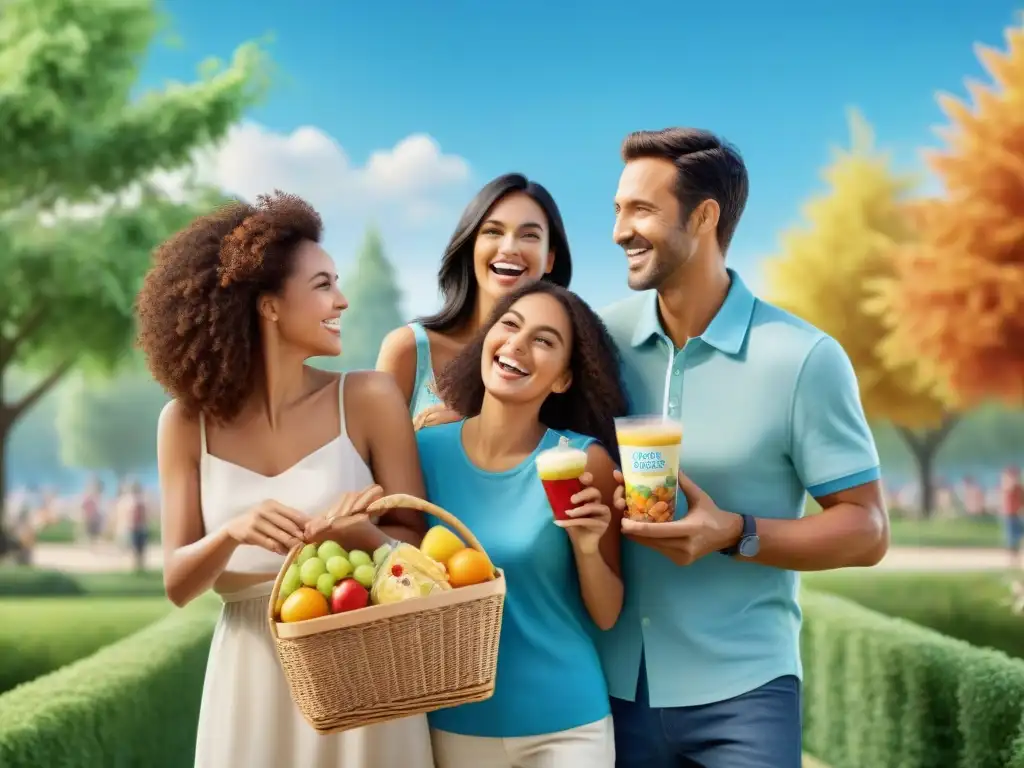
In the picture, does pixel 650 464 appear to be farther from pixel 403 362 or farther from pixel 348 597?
pixel 403 362

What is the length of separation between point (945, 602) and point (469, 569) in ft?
39.3

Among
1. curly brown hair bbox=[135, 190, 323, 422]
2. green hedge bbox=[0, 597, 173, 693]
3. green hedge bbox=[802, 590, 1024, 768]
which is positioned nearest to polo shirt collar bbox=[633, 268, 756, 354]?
curly brown hair bbox=[135, 190, 323, 422]

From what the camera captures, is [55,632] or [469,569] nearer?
[469,569]

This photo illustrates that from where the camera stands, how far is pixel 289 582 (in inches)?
99.8

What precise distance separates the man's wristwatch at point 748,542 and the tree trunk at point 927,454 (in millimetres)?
25957

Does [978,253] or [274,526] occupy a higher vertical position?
[978,253]

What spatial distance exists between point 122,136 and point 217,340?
16425mm

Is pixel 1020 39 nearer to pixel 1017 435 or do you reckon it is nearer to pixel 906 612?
pixel 906 612

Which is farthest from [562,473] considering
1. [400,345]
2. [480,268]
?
[400,345]

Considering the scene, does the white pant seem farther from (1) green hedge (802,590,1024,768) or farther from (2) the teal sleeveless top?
(1) green hedge (802,590,1024,768)

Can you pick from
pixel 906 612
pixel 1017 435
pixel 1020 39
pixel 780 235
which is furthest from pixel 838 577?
pixel 1017 435

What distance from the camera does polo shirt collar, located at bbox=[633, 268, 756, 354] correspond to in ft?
10.2

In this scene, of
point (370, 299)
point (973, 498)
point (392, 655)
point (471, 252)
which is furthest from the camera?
point (370, 299)

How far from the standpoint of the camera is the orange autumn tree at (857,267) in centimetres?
2316
